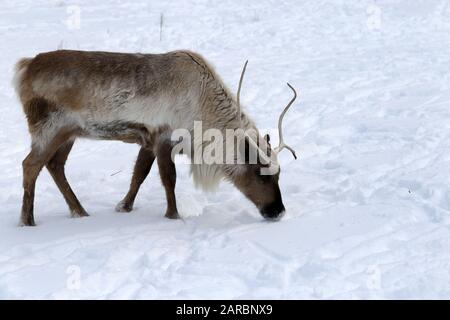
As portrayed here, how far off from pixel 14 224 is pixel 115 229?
89 centimetres

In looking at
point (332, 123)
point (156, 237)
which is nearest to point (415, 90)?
point (332, 123)

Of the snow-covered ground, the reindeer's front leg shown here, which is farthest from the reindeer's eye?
the reindeer's front leg

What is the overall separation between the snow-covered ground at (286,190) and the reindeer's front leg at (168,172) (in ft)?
0.38

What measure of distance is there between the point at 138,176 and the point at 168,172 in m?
0.45

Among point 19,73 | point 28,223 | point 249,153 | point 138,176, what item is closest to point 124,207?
point 138,176

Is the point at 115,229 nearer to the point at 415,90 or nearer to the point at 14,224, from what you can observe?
the point at 14,224

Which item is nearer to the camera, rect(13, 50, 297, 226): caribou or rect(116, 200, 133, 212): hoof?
rect(13, 50, 297, 226): caribou

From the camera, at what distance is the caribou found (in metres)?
5.45

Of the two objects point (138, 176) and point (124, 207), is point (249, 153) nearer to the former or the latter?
point (138, 176)

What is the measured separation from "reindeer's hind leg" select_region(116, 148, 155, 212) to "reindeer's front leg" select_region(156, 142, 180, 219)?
0.34m

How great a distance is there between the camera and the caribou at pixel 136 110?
5453mm

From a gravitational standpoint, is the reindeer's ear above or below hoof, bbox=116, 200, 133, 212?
above

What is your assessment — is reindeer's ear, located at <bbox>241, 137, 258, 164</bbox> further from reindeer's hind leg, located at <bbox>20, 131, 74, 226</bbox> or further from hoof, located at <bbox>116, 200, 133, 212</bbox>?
reindeer's hind leg, located at <bbox>20, 131, 74, 226</bbox>

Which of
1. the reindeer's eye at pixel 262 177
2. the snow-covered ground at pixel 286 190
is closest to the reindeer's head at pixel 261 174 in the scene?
the reindeer's eye at pixel 262 177
